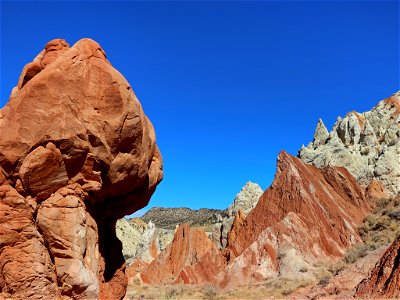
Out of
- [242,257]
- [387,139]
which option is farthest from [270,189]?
[387,139]

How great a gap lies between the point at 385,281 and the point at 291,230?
1796cm

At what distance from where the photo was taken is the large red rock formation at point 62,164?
9.02 m

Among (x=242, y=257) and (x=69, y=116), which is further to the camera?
(x=242, y=257)

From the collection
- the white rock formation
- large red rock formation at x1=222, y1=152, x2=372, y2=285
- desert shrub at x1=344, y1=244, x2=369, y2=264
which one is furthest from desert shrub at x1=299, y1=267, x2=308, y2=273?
the white rock formation

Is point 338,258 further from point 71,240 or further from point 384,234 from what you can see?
point 71,240

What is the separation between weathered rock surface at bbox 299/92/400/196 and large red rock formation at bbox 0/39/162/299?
115 ft

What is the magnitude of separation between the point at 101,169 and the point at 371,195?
111ft

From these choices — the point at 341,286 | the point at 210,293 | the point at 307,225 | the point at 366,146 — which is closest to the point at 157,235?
the point at 307,225

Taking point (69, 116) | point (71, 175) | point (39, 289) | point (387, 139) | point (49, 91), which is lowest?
point (39, 289)

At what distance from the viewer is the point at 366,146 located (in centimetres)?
4534

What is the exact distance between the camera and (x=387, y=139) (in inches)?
1767

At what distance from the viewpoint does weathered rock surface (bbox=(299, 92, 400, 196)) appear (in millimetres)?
40094

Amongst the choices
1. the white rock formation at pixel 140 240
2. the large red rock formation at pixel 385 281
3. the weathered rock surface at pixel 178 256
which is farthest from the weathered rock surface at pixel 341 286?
the white rock formation at pixel 140 240

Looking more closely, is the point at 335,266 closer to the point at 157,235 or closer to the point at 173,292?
the point at 173,292
